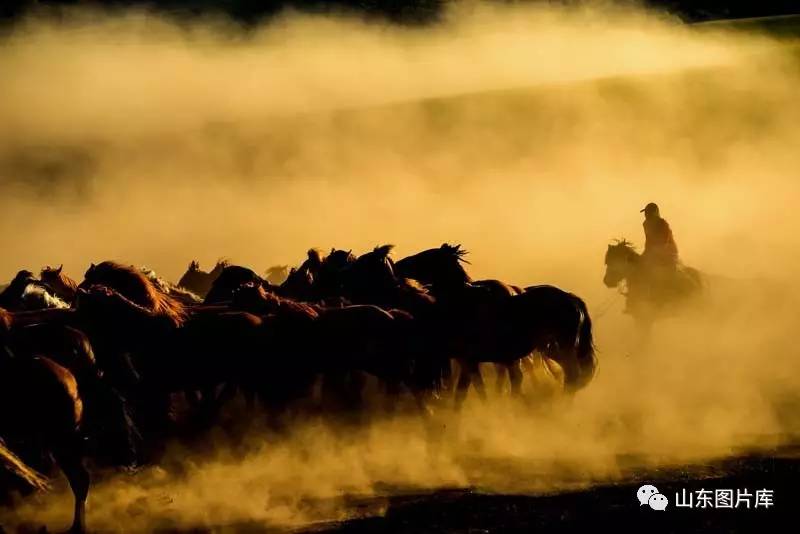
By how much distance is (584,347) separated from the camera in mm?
12969

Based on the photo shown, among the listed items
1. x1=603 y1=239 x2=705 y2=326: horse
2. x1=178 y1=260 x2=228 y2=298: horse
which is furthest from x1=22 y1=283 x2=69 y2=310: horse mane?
x1=603 y1=239 x2=705 y2=326: horse

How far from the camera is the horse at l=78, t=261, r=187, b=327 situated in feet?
37.2

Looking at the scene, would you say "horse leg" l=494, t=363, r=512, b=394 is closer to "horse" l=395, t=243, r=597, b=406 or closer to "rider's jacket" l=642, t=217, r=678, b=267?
"horse" l=395, t=243, r=597, b=406

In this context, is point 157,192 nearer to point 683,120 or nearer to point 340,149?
point 340,149

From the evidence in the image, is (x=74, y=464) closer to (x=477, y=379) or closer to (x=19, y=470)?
(x=19, y=470)

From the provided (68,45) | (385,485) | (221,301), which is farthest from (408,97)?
(385,485)

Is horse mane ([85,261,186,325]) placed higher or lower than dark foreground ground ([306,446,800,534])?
higher

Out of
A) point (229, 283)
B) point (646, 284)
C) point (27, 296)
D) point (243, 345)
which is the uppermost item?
point (646, 284)

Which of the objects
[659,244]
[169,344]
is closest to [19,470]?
[169,344]

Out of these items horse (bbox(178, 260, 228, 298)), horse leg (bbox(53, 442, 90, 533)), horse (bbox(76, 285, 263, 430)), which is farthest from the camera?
horse (bbox(178, 260, 228, 298))

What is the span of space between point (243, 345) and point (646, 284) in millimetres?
7050

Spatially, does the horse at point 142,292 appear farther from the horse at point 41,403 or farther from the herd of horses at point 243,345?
the horse at point 41,403

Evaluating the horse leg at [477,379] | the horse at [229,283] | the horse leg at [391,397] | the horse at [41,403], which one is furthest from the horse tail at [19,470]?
the horse leg at [477,379]

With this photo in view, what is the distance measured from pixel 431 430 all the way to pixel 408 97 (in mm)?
36433
